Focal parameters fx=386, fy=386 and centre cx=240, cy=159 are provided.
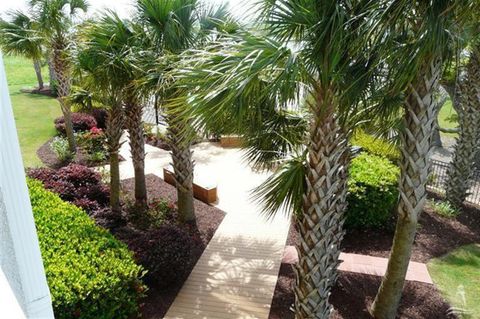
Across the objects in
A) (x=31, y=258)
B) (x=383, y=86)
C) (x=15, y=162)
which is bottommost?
(x=31, y=258)

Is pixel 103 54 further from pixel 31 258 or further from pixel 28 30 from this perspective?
pixel 28 30

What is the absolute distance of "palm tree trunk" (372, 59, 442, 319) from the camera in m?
4.31

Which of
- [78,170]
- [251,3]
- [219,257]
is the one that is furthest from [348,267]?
[78,170]

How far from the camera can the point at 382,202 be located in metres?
9.09

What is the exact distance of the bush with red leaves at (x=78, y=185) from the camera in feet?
32.0

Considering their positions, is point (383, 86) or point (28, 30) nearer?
point (383, 86)

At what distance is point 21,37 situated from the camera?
1234cm

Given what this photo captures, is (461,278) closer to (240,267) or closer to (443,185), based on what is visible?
(240,267)

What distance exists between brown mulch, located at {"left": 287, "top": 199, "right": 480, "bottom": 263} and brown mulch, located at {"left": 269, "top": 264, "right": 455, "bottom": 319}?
1186mm

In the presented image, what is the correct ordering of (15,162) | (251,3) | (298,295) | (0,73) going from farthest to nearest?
(298,295)
(251,3)
(15,162)
(0,73)

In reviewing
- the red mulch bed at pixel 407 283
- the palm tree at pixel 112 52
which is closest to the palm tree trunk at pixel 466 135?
the red mulch bed at pixel 407 283

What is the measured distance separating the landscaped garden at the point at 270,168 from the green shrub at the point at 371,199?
53 mm

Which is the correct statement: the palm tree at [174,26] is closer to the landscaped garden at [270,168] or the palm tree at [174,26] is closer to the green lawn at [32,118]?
the landscaped garden at [270,168]

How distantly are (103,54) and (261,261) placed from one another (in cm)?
515
